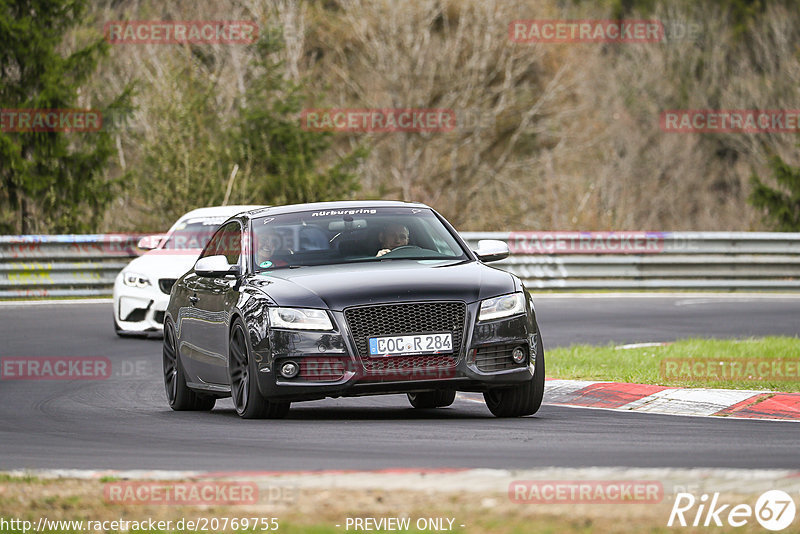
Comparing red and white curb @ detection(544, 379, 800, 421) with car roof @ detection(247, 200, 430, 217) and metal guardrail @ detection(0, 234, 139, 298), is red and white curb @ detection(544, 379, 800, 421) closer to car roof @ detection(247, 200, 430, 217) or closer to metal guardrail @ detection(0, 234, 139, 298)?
car roof @ detection(247, 200, 430, 217)

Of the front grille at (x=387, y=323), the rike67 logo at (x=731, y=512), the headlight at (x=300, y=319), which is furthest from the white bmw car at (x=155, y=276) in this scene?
the rike67 logo at (x=731, y=512)

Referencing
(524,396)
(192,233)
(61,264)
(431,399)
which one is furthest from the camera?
(61,264)

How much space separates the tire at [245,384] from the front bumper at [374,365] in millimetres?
168

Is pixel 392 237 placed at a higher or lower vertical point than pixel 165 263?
higher

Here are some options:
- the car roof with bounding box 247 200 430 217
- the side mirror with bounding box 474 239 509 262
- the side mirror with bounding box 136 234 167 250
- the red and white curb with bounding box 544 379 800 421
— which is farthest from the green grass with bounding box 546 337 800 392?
the side mirror with bounding box 136 234 167 250

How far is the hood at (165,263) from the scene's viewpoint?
1850 cm

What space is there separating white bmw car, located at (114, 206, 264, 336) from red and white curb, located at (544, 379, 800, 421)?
685 cm

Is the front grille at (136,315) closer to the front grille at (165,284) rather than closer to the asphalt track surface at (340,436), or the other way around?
the front grille at (165,284)

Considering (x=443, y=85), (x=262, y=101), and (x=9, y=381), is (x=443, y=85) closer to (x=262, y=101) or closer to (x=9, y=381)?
(x=262, y=101)

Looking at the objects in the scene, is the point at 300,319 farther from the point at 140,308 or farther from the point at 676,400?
the point at 140,308

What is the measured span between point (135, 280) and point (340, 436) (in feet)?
32.9

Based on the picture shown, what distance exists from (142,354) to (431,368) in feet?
25.3

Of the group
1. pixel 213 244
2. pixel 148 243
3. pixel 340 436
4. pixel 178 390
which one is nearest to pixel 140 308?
pixel 148 243

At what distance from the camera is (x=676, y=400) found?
11.3 meters
